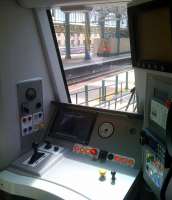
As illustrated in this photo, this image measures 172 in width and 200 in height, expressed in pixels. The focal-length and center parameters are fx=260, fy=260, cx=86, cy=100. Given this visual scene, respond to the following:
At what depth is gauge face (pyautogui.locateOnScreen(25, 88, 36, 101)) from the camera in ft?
6.46

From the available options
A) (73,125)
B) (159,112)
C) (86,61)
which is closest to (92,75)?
(86,61)

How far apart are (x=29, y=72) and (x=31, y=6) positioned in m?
0.48

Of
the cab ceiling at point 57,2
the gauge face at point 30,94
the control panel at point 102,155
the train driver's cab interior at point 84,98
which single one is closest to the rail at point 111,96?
the train driver's cab interior at point 84,98

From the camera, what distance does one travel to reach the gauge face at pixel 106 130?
1983 mm

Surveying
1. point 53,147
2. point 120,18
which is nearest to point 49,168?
point 53,147

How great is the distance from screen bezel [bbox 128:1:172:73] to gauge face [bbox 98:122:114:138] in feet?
2.10

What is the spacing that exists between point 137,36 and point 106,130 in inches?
31.7

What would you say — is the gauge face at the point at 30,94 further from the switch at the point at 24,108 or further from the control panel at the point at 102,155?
the control panel at the point at 102,155

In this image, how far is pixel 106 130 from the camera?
201 centimetres

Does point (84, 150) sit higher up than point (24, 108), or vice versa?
point (24, 108)

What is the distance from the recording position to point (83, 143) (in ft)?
6.66

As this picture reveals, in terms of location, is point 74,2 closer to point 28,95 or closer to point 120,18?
point 120,18

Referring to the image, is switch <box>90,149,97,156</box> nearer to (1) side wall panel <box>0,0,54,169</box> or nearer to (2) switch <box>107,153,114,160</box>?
(2) switch <box>107,153,114,160</box>

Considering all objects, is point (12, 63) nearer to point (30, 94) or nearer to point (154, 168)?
point (30, 94)
